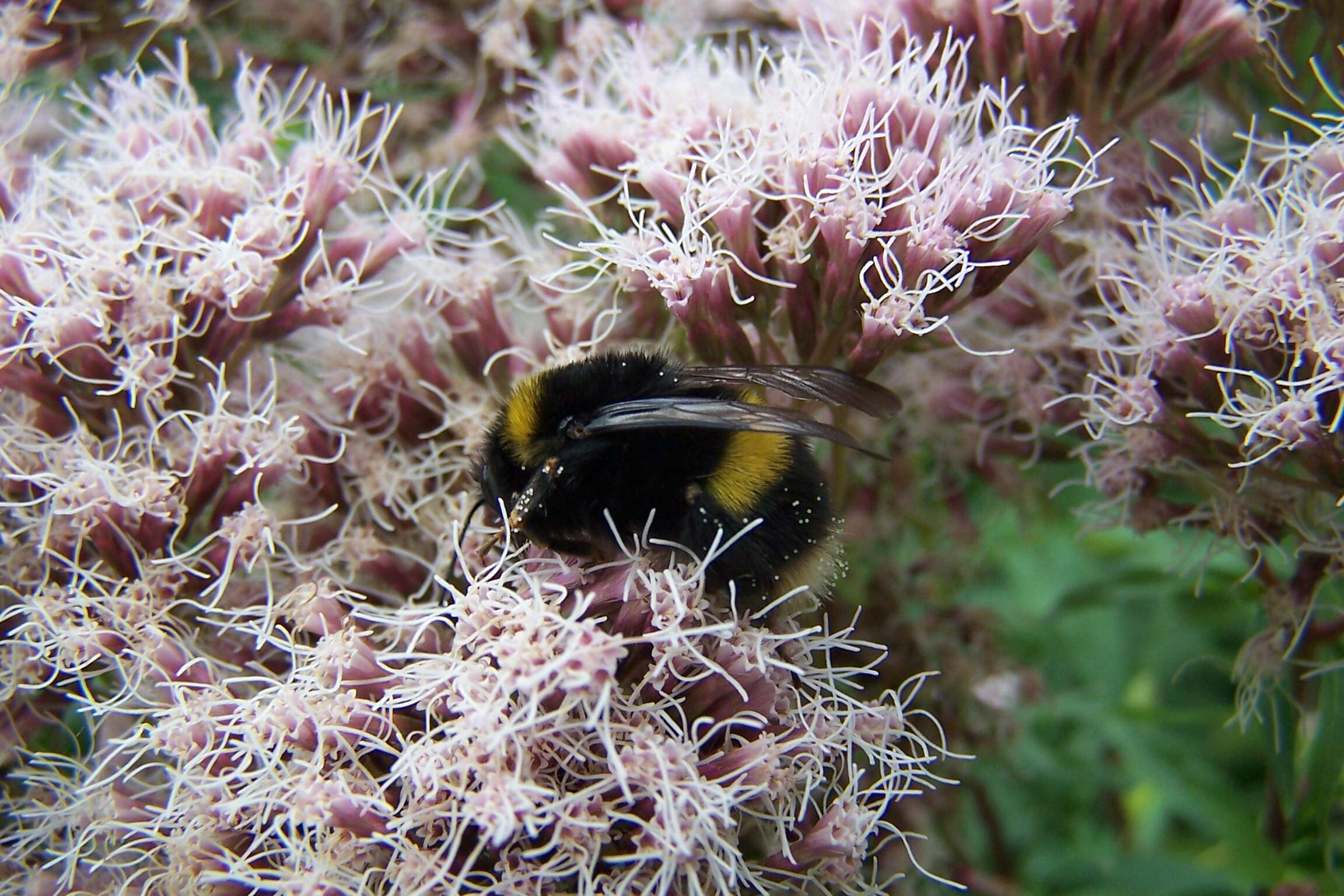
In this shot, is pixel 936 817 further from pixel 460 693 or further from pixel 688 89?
pixel 688 89

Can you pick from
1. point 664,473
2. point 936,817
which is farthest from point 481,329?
point 936,817

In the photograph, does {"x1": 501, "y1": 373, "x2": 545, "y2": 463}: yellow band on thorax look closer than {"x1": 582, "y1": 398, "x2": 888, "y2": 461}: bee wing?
No

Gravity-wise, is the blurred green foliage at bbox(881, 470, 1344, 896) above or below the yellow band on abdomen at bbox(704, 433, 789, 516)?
below

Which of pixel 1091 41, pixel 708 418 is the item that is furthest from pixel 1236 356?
pixel 708 418

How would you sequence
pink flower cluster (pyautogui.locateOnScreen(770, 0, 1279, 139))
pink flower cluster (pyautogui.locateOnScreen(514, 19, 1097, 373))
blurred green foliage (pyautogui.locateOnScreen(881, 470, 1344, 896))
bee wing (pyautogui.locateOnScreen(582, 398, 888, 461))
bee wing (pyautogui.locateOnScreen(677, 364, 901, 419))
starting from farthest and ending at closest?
blurred green foliage (pyautogui.locateOnScreen(881, 470, 1344, 896))
pink flower cluster (pyautogui.locateOnScreen(770, 0, 1279, 139))
pink flower cluster (pyautogui.locateOnScreen(514, 19, 1097, 373))
bee wing (pyautogui.locateOnScreen(677, 364, 901, 419))
bee wing (pyautogui.locateOnScreen(582, 398, 888, 461))

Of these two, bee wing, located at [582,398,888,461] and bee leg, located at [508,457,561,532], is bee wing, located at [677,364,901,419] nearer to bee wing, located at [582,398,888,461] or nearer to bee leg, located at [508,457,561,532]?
bee wing, located at [582,398,888,461]

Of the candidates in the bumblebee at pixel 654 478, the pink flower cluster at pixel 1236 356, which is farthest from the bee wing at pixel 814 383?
the pink flower cluster at pixel 1236 356

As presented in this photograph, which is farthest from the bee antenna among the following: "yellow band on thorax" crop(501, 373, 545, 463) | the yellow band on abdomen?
the yellow band on abdomen

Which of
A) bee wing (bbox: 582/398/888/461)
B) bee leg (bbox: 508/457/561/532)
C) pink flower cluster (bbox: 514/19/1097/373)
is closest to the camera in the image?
bee wing (bbox: 582/398/888/461)
